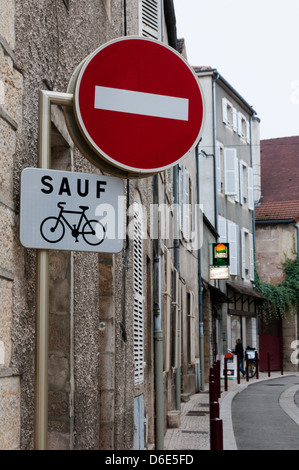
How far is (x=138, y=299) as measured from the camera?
7.68 metres

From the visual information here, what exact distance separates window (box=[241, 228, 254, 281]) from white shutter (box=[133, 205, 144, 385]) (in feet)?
72.0

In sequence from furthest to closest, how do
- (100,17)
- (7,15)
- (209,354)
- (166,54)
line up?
(209,354) → (100,17) → (7,15) → (166,54)

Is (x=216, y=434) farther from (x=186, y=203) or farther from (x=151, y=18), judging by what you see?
(x=186, y=203)

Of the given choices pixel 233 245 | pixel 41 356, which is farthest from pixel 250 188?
pixel 41 356

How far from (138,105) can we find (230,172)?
26.0m

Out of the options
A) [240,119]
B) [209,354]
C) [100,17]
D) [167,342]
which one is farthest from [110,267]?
[240,119]

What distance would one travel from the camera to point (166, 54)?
2615mm

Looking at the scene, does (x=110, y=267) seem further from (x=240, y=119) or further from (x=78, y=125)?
(x=240, y=119)

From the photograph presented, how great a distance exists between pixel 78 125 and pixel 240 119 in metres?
29.4

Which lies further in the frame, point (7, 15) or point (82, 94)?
point (7, 15)

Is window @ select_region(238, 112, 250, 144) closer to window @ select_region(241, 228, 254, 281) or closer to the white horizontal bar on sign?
window @ select_region(241, 228, 254, 281)

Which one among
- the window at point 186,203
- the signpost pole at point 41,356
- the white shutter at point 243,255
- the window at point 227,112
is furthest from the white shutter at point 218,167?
the signpost pole at point 41,356

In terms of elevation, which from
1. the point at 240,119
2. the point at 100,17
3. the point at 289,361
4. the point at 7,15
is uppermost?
the point at 240,119
